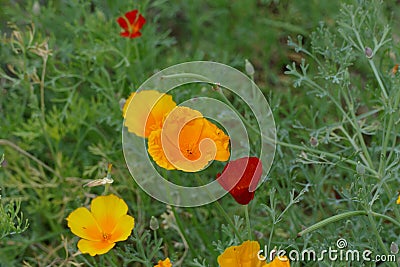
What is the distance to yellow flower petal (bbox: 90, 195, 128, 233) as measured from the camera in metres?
1.41

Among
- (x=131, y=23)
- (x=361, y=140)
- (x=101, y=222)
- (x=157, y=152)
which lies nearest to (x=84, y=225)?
(x=101, y=222)

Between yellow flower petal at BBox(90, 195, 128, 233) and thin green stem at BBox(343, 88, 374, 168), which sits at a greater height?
thin green stem at BBox(343, 88, 374, 168)

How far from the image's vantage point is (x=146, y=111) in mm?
1470

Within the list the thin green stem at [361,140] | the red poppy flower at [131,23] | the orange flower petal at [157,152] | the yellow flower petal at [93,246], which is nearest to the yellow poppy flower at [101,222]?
the yellow flower petal at [93,246]

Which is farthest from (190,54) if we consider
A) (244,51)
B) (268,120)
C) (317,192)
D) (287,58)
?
(317,192)

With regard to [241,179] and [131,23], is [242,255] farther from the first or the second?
[131,23]

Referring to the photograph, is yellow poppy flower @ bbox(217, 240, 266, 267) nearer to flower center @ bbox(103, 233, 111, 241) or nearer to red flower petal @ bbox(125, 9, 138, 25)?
flower center @ bbox(103, 233, 111, 241)

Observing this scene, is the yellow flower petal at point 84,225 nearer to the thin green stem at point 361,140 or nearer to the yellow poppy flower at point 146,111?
the yellow poppy flower at point 146,111

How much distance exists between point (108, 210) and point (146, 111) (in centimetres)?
23

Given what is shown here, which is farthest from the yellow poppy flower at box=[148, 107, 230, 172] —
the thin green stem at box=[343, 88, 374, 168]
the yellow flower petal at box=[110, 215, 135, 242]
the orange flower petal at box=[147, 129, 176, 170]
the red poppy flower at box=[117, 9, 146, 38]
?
the red poppy flower at box=[117, 9, 146, 38]

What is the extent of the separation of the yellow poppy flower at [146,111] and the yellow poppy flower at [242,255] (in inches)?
12.7

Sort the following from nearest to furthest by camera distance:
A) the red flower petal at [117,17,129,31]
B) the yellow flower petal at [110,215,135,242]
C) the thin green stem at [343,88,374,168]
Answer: the yellow flower petal at [110,215,135,242], the thin green stem at [343,88,374,168], the red flower petal at [117,17,129,31]

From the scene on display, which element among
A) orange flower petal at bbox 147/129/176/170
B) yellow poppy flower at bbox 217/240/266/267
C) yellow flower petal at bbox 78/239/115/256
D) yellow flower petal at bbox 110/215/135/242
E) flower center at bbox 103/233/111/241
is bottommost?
flower center at bbox 103/233/111/241

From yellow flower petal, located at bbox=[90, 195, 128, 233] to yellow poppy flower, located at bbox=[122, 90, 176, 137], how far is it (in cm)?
16
